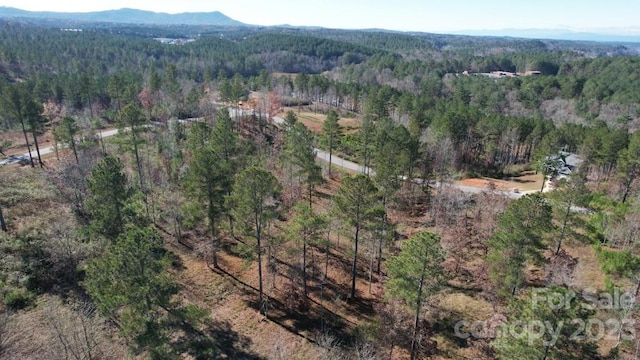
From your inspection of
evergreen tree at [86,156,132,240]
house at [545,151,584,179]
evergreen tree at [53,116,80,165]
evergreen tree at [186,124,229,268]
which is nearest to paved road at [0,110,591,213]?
house at [545,151,584,179]

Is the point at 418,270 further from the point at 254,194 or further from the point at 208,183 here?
the point at 208,183

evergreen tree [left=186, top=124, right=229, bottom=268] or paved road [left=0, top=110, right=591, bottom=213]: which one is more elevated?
evergreen tree [left=186, top=124, right=229, bottom=268]

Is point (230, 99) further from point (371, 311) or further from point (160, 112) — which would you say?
point (371, 311)

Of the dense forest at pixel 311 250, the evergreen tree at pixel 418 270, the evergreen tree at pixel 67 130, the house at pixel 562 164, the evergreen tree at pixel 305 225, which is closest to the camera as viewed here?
the evergreen tree at pixel 418 270

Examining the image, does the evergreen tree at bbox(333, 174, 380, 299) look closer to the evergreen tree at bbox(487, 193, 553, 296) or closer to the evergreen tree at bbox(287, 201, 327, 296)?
the evergreen tree at bbox(287, 201, 327, 296)

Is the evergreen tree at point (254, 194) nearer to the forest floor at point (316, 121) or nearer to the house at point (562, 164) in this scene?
the house at point (562, 164)

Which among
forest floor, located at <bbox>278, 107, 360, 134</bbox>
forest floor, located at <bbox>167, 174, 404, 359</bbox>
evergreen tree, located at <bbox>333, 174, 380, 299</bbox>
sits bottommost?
forest floor, located at <bbox>167, 174, 404, 359</bbox>

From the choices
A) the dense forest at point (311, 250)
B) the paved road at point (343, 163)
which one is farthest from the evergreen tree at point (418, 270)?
the paved road at point (343, 163)

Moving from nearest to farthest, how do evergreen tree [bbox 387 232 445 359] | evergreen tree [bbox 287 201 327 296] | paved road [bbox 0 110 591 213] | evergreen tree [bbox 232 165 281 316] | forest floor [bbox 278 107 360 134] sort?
evergreen tree [bbox 387 232 445 359]
evergreen tree [bbox 232 165 281 316]
evergreen tree [bbox 287 201 327 296]
paved road [bbox 0 110 591 213]
forest floor [bbox 278 107 360 134]

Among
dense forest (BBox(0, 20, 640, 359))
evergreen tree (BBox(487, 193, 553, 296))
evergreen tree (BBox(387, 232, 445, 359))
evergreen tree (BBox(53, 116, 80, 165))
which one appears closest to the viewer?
evergreen tree (BBox(387, 232, 445, 359))

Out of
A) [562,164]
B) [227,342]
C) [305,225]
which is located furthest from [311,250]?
[562,164]

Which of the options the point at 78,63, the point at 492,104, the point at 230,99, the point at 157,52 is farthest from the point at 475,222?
the point at 157,52
